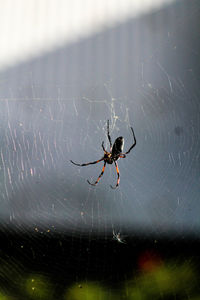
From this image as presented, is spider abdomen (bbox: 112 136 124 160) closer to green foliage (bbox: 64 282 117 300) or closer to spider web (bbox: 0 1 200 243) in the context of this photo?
spider web (bbox: 0 1 200 243)

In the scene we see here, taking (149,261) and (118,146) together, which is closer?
(118,146)

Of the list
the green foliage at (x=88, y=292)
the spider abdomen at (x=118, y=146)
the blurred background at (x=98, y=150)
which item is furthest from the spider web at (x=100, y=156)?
the green foliage at (x=88, y=292)

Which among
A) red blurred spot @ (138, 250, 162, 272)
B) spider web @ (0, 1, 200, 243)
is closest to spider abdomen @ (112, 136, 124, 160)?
spider web @ (0, 1, 200, 243)

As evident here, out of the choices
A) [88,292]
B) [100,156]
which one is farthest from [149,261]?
[100,156]

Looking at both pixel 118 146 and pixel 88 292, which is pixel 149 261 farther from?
pixel 118 146

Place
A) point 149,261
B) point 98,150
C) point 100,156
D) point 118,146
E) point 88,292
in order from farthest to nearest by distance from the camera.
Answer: point 98,150 → point 100,156 → point 149,261 → point 118,146 → point 88,292

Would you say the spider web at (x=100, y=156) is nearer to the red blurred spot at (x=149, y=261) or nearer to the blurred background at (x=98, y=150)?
the blurred background at (x=98, y=150)
